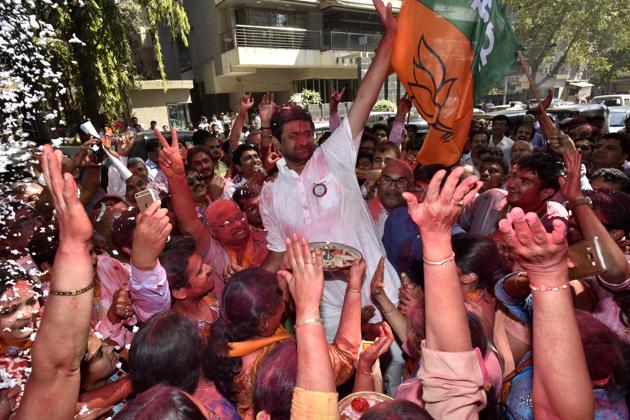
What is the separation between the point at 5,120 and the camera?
8.86 feet

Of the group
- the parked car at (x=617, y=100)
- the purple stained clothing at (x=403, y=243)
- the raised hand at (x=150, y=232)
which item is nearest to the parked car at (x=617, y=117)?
the parked car at (x=617, y=100)

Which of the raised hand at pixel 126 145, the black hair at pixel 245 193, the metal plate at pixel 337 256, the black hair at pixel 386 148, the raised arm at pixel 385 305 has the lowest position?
the raised arm at pixel 385 305

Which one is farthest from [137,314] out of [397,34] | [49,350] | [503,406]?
[397,34]

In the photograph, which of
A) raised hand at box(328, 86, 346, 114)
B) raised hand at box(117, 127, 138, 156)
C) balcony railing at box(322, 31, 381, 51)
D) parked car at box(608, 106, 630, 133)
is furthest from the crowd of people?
balcony railing at box(322, 31, 381, 51)

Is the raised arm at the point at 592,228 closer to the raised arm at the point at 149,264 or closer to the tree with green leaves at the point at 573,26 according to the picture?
the raised arm at the point at 149,264

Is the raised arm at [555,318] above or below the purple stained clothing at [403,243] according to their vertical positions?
above

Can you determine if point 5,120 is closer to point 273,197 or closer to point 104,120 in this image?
point 273,197

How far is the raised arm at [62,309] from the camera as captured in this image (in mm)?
1356

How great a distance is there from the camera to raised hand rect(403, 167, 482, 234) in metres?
1.32

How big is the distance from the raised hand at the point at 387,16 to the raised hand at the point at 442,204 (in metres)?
1.72

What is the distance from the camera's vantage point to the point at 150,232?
6.19 feet

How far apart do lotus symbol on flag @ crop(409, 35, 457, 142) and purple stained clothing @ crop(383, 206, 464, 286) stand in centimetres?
72

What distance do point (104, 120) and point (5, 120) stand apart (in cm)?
580

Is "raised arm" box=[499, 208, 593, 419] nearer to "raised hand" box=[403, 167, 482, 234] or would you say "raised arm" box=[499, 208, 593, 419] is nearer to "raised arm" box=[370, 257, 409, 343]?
"raised hand" box=[403, 167, 482, 234]
